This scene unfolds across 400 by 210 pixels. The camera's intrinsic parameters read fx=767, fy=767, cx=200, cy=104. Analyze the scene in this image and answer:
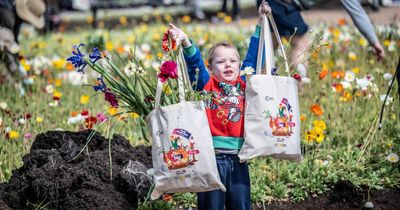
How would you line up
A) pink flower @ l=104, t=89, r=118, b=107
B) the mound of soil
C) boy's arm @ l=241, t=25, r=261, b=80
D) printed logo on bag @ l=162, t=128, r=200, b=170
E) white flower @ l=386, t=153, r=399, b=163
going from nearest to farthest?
printed logo on bag @ l=162, t=128, r=200, b=170
pink flower @ l=104, t=89, r=118, b=107
boy's arm @ l=241, t=25, r=261, b=80
the mound of soil
white flower @ l=386, t=153, r=399, b=163

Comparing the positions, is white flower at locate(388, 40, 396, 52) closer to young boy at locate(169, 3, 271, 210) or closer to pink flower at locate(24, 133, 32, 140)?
young boy at locate(169, 3, 271, 210)

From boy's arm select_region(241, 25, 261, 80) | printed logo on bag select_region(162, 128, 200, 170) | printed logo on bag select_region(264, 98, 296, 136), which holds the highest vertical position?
boy's arm select_region(241, 25, 261, 80)

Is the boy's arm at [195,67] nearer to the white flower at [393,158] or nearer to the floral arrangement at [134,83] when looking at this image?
the floral arrangement at [134,83]

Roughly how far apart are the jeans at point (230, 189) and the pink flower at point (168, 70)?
0.45 meters

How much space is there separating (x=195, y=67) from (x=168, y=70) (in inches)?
11.8

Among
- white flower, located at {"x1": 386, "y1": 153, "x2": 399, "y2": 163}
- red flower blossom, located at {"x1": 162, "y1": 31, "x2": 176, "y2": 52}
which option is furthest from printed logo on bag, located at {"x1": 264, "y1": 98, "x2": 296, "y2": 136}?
white flower, located at {"x1": 386, "y1": 153, "x2": 399, "y2": 163}

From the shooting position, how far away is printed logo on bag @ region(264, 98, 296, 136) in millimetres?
3338

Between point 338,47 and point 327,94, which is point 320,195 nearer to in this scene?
point 327,94

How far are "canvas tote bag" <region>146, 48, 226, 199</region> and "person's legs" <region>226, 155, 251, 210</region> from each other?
0.80 ft

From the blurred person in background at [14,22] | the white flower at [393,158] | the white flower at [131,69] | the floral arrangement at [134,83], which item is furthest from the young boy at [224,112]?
the blurred person in background at [14,22]

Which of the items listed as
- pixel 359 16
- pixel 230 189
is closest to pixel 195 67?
pixel 230 189

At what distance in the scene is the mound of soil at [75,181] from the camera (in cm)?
385

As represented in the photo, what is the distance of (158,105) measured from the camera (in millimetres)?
3250

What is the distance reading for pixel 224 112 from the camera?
3412mm
